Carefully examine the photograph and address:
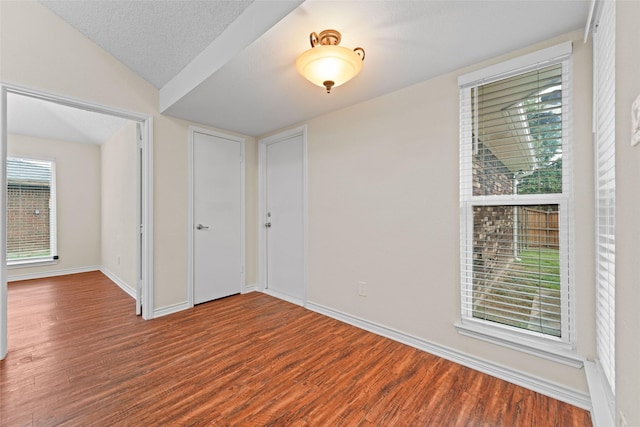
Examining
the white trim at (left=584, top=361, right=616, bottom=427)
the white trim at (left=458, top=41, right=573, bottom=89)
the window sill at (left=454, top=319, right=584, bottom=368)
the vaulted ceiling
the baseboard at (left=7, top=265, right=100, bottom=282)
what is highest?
the vaulted ceiling

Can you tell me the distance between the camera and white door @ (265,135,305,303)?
3369 mm

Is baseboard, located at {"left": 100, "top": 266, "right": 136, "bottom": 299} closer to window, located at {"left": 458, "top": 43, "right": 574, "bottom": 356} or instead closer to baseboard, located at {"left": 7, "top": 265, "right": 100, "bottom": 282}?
baseboard, located at {"left": 7, "top": 265, "right": 100, "bottom": 282}

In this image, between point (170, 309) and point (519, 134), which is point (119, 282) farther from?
point (519, 134)

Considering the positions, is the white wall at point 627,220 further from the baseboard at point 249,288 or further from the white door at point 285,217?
the baseboard at point 249,288

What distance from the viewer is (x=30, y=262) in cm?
449

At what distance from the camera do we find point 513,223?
1.83 metres

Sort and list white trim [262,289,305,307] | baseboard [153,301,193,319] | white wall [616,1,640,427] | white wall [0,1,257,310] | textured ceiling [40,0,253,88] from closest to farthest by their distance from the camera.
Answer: white wall [616,1,640,427] → textured ceiling [40,0,253,88] → white wall [0,1,257,310] → baseboard [153,301,193,319] → white trim [262,289,305,307]

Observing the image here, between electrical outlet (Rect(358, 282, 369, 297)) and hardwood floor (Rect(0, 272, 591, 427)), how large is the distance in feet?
1.10

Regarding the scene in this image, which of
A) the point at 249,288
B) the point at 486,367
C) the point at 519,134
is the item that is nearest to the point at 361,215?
the point at 519,134

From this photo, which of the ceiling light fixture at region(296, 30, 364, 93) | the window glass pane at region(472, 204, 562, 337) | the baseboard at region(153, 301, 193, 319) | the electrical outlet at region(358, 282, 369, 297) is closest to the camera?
the ceiling light fixture at region(296, 30, 364, 93)

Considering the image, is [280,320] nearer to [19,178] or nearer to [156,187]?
[156,187]

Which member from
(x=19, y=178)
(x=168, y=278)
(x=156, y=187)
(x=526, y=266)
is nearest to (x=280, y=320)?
(x=168, y=278)

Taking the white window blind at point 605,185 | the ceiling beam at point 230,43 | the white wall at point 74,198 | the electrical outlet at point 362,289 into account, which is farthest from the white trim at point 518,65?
the white wall at point 74,198

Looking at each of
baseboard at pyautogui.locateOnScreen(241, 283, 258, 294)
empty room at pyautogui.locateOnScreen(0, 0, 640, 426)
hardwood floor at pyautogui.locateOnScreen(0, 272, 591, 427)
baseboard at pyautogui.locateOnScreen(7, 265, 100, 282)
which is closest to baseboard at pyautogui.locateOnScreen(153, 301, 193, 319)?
empty room at pyautogui.locateOnScreen(0, 0, 640, 426)
